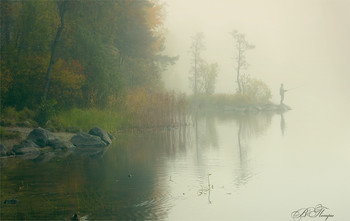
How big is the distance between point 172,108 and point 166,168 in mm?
14116

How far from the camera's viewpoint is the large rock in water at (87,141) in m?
20.2

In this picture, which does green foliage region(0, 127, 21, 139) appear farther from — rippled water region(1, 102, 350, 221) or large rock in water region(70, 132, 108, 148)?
rippled water region(1, 102, 350, 221)

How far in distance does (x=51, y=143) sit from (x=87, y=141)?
5.09 feet

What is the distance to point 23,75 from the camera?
971 inches

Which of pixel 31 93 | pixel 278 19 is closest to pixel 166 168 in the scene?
pixel 31 93

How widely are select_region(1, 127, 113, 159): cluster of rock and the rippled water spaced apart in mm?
815

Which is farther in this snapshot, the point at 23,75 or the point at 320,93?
the point at 320,93

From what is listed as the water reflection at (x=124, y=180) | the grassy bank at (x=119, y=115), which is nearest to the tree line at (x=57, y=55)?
the grassy bank at (x=119, y=115)

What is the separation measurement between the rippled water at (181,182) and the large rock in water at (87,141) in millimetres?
Answer: 557

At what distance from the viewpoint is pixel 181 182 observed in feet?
42.2

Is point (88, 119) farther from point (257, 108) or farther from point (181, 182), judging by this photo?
point (257, 108)

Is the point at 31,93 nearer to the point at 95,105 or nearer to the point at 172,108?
the point at 95,105

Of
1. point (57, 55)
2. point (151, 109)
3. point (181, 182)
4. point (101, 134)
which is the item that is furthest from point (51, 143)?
point (151, 109)

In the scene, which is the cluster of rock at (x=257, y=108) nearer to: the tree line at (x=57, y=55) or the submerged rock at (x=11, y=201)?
the tree line at (x=57, y=55)
